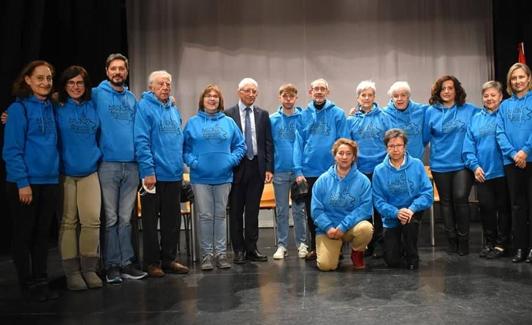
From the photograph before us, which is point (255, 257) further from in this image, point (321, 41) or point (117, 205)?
point (321, 41)

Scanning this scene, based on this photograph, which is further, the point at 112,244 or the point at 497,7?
the point at 497,7

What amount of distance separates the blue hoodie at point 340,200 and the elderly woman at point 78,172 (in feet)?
4.93

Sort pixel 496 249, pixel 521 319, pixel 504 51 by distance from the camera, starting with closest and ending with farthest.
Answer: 1. pixel 521 319
2. pixel 496 249
3. pixel 504 51

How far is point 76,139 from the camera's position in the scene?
3629 millimetres

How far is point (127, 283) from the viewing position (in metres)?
3.85

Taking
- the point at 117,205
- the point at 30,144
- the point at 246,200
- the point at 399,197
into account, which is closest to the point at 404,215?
the point at 399,197

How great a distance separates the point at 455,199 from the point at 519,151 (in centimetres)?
66

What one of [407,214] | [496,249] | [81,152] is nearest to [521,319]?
[407,214]

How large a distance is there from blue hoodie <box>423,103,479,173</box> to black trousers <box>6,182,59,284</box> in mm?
2840

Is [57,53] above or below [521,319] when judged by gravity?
above

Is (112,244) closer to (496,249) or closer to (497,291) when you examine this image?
(497,291)

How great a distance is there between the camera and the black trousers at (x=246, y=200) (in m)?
4.41

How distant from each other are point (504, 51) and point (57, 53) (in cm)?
469

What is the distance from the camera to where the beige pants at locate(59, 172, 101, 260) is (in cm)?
365
